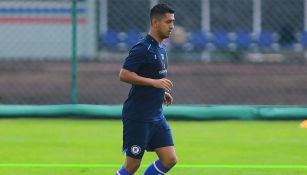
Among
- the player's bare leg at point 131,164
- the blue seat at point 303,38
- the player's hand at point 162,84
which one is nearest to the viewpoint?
the player's hand at point 162,84

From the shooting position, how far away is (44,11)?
22.5 m

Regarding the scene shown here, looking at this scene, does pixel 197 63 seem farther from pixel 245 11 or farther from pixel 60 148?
pixel 60 148

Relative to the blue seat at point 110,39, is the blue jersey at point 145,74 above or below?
above

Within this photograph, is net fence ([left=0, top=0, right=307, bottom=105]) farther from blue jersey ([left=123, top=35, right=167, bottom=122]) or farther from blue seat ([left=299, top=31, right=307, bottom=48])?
blue jersey ([left=123, top=35, right=167, bottom=122])

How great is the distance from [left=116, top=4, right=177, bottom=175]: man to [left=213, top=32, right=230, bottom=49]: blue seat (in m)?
15.0

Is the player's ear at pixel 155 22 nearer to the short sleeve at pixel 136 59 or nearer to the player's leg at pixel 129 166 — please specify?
the short sleeve at pixel 136 59

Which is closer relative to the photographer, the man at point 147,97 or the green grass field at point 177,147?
the man at point 147,97

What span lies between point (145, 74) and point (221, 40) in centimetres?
1540

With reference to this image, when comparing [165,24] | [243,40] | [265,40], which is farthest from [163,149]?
[243,40]

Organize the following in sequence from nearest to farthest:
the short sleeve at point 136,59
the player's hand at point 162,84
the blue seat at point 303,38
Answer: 1. the player's hand at point 162,84
2. the short sleeve at point 136,59
3. the blue seat at point 303,38

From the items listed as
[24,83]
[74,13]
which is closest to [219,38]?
Result: [24,83]

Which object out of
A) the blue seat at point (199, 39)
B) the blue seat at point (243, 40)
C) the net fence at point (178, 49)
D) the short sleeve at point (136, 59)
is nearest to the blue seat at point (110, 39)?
the net fence at point (178, 49)

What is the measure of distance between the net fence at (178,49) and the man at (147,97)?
743 cm

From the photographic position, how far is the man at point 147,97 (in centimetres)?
700
